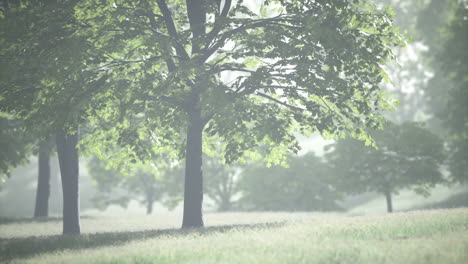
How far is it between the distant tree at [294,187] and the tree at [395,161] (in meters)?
5.33

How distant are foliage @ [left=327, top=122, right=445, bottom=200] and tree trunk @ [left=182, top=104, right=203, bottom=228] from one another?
1253 cm

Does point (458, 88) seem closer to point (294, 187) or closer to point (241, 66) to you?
point (294, 187)

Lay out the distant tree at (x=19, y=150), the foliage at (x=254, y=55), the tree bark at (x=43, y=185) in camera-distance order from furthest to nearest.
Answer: the tree bark at (x=43, y=185) → the distant tree at (x=19, y=150) → the foliage at (x=254, y=55)

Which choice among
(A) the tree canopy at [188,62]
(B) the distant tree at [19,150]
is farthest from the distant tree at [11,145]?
(A) the tree canopy at [188,62]

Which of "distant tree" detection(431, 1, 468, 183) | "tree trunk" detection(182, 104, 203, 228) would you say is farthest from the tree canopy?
"distant tree" detection(431, 1, 468, 183)

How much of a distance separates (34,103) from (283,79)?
7.83 m

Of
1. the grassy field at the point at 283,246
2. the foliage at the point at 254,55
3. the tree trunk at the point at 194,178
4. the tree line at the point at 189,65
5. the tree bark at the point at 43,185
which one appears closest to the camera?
the grassy field at the point at 283,246

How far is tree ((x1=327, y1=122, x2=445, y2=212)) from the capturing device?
21.7 meters

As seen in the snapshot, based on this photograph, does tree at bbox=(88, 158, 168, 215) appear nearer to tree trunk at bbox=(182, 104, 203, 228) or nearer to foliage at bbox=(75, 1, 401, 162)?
tree trunk at bbox=(182, 104, 203, 228)

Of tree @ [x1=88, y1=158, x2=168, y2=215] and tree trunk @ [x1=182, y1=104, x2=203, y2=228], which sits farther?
tree @ [x1=88, y1=158, x2=168, y2=215]

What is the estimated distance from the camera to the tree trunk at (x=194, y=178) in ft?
41.5

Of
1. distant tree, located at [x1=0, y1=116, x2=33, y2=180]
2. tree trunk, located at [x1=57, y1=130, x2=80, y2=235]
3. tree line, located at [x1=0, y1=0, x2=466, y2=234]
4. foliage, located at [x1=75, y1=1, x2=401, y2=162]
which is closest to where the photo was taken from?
foliage, located at [x1=75, y1=1, x2=401, y2=162]

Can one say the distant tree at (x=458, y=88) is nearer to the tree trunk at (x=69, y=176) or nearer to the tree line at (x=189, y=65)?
the tree line at (x=189, y=65)

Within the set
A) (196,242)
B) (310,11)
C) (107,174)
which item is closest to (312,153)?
(107,174)
